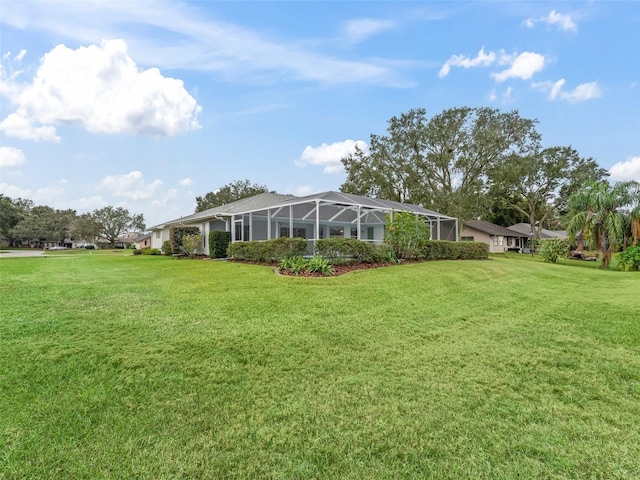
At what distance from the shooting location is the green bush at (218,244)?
16.8 meters

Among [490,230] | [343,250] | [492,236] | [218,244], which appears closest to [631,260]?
[343,250]

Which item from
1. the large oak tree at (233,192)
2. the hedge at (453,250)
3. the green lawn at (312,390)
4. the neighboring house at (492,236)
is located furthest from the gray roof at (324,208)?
the large oak tree at (233,192)

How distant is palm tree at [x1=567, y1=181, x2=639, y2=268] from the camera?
16438 millimetres

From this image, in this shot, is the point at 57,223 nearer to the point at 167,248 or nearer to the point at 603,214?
the point at 167,248

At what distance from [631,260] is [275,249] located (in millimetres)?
17077

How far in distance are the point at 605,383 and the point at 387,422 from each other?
8.03ft

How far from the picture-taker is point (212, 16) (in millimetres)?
8805

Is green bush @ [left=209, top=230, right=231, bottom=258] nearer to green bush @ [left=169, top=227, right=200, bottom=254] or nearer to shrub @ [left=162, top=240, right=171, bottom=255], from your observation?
green bush @ [left=169, top=227, right=200, bottom=254]

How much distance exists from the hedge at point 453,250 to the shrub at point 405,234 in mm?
1242

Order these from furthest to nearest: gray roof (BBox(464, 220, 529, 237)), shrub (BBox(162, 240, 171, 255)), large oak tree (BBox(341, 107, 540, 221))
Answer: gray roof (BBox(464, 220, 529, 237))
large oak tree (BBox(341, 107, 540, 221))
shrub (BBox(162, 240, 171, 255))

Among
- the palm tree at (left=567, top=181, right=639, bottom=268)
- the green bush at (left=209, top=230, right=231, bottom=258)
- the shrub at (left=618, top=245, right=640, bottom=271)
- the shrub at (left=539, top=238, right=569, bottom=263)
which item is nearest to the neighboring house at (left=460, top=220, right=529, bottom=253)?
the shrub at (left=539, top=238, right=569, bottom=263)

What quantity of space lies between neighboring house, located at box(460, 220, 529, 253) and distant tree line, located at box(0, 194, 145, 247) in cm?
5780

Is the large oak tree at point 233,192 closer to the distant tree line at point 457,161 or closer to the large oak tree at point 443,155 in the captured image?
the distant tree line at point 457,161

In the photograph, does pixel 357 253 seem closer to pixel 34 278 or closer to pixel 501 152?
pixel 34 278
